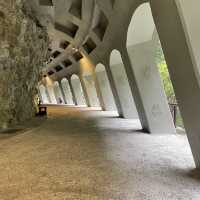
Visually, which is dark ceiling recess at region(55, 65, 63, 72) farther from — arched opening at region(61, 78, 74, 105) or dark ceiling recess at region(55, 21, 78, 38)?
dark ceiling recess at region(55, 21, 78, 38)

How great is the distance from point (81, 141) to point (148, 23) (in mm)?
3233

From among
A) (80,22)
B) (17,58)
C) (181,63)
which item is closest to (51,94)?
(80,22)

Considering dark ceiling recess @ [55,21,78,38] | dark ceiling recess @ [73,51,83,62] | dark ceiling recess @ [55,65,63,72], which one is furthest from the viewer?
dark ceiling recess @ [55,65,63,72]

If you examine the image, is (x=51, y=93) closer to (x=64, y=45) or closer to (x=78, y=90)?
(x=78, y=90)

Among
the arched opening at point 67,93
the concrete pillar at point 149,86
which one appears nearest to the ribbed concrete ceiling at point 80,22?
the concrete pillar at point 149,86

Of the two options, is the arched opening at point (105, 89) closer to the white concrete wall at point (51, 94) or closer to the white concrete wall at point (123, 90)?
the white concrete wall at point (123, 90)

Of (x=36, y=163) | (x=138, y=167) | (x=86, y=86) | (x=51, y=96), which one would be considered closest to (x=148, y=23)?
(x=138, y=167)

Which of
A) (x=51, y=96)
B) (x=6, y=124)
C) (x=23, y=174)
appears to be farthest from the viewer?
(x=51, y=96)

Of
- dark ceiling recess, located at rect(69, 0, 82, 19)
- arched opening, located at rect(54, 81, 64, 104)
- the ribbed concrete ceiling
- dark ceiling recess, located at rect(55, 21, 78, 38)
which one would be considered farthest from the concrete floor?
arched opening, located at rect(54, 81, 64, 104)

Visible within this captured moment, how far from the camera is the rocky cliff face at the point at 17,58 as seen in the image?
8.20 metres

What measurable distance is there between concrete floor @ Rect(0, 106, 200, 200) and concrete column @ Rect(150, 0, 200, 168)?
0.70 metres

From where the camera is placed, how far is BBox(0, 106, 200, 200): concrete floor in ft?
10.2

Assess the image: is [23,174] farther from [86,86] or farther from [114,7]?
[86,86]

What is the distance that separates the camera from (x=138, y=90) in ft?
23.6
